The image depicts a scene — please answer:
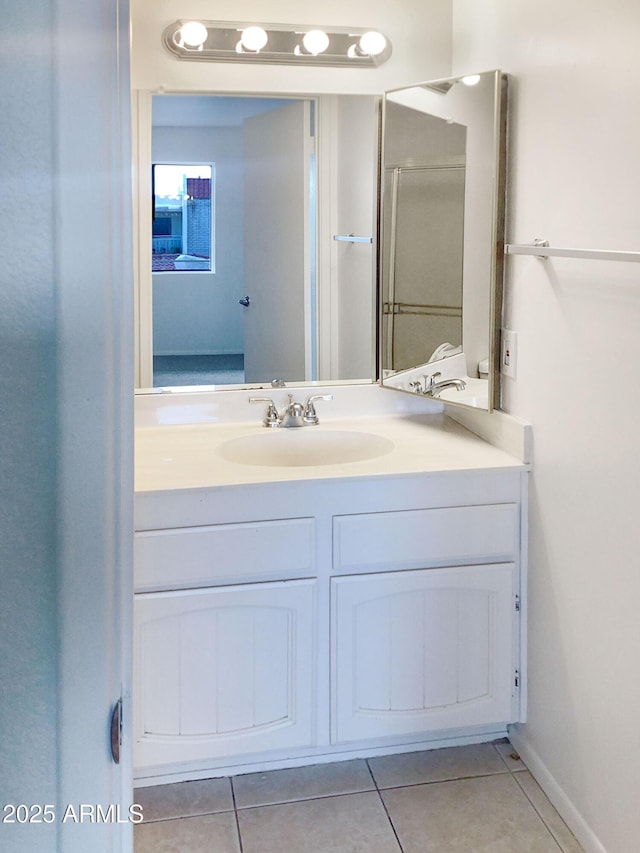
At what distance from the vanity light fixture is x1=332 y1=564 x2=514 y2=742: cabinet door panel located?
1432 mm

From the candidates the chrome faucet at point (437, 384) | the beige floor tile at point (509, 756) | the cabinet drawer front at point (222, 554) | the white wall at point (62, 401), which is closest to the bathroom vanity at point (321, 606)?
the cabinet drawer front at point (222, 554)

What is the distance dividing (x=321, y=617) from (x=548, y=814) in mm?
684

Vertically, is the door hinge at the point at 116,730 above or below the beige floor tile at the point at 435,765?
above

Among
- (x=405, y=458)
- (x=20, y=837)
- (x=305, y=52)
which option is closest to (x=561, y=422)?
(x=405, y=458)

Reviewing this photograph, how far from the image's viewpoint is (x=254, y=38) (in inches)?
96.1

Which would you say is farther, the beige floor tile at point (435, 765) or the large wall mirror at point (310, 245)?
the large wall mirror at point (310, 245)

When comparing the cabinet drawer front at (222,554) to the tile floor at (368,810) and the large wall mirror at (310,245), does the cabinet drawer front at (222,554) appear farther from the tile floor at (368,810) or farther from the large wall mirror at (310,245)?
the large wall mirror at (310,245)

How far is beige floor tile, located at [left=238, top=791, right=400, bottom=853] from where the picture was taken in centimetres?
195

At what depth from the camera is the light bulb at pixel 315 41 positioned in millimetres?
2480

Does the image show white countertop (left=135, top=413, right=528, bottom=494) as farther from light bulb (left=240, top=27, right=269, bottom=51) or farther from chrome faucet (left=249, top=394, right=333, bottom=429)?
light bulb (left=240, top=27, right=269, bottom=51)

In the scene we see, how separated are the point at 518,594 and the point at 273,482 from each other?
0.69m

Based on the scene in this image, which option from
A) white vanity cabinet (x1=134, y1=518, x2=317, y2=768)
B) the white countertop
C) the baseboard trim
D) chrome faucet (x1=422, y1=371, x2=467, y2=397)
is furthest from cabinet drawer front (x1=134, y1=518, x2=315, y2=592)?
the baseboard trim

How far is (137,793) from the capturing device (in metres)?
2.14

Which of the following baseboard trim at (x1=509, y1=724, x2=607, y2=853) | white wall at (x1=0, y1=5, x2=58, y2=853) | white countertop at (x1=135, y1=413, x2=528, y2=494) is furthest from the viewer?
white countertop at (x1=135, y1=413, x2=528, y2=494)
